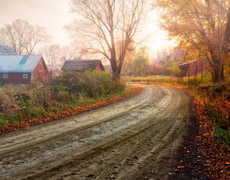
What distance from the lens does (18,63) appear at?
29953mm

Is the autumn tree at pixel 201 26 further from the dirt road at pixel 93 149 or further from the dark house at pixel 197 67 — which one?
the dirt road at pixel 93 149

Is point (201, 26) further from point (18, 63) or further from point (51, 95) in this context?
point (18, 63)

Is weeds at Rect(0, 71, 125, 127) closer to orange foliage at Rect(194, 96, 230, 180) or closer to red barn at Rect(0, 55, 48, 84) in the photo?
orange foliage at Rect(194, 96, 230, 180)

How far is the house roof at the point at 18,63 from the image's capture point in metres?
29.2

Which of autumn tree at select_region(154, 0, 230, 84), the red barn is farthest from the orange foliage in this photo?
the red barn

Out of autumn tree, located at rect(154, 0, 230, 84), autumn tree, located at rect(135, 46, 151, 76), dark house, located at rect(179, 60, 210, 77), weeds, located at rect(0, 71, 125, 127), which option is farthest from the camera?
autumn tree, located at rect(135, 46, 151, 76)

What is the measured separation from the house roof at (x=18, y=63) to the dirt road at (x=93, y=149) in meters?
25.2

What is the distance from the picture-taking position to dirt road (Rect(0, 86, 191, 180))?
3691mm

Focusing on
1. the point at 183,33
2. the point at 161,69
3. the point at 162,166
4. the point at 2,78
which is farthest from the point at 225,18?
the point at 161,69

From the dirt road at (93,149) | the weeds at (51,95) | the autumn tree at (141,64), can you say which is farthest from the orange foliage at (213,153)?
the autumn tree at (141,64)

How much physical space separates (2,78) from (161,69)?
4410 cm

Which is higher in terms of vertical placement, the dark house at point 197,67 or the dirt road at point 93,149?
the dark house at point 197,67

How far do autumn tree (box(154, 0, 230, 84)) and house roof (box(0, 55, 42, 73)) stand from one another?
22148 mm

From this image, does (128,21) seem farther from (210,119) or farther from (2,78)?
(2,78)
